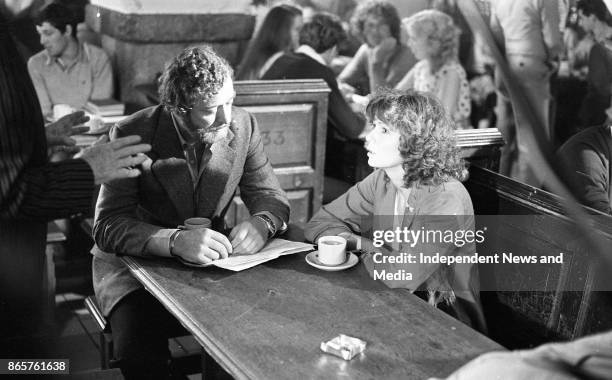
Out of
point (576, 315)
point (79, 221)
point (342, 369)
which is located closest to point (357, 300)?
point (342, 369)

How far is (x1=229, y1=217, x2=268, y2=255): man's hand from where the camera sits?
2.40m

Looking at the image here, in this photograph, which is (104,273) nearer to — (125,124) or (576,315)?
(125,124)

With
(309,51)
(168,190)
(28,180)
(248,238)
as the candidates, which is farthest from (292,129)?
(28,180)

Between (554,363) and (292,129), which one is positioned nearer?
(554,363)

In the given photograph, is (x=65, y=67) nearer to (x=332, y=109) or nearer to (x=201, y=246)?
(x=332, y=109)

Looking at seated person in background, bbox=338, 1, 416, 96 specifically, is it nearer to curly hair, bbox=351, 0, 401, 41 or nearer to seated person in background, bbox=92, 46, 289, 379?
curly hair, bbox=351, 0, 401, 41

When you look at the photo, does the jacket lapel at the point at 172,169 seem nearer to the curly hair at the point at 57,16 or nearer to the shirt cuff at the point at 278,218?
the shirt cuff at the point at 278,218

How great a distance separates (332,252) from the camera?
232cm

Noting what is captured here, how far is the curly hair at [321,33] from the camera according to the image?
5754mm

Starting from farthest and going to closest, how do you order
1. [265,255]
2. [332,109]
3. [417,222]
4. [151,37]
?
1. [151,37]
2. [332,109]
3. [417,222]
4. [265,255]

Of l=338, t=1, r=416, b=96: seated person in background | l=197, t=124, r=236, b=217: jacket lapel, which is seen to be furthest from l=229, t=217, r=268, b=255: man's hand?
l=338, t=1, r=416, b=96: seated person in background

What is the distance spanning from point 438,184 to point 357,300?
0.64 meters

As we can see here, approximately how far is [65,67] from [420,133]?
3355 millimetres

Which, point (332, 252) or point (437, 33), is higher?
point (437, 33)
